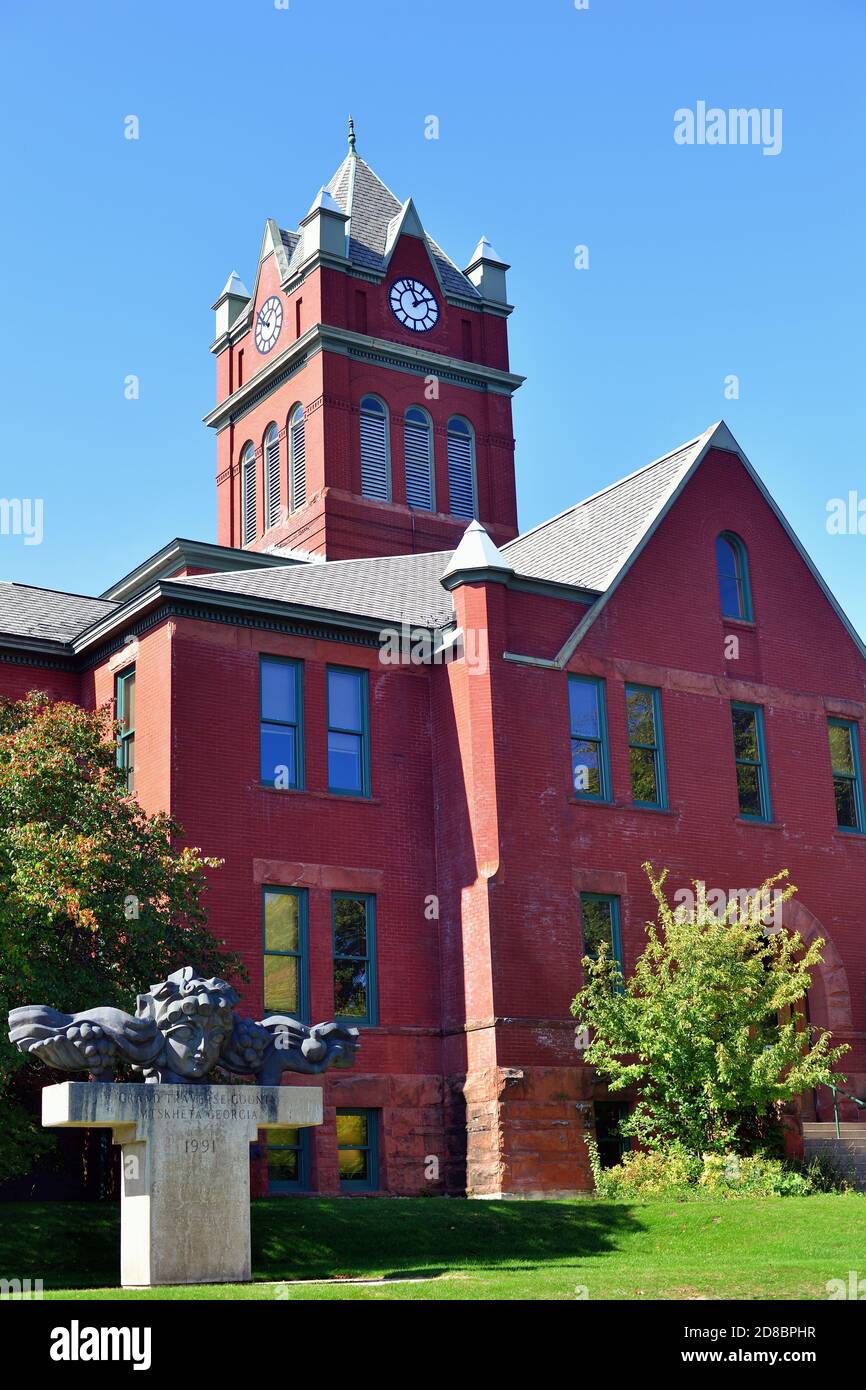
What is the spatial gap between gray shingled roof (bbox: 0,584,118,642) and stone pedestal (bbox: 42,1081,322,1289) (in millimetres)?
14847

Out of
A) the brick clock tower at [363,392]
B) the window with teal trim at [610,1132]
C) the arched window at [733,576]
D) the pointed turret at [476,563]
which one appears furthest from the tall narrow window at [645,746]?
the brick clock tower at [363,392]

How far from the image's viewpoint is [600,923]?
28.8 metres

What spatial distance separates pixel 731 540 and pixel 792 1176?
530 inches

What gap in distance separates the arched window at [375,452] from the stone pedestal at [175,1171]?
28.9 m

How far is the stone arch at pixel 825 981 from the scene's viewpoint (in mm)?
30672

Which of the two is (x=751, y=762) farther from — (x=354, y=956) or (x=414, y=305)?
(x=414, y=305)

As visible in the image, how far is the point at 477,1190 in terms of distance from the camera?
86.1ft

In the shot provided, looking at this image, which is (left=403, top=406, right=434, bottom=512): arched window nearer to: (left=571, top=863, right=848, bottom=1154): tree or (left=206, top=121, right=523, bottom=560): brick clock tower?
(left=206, top=121, right=523, bottom=560): brick clock tower

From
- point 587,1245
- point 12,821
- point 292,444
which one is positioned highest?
point 292,444

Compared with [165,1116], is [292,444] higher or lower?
higher

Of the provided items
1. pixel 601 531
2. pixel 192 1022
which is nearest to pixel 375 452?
pixel 601 531

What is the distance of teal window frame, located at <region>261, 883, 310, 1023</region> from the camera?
88.9 feet
